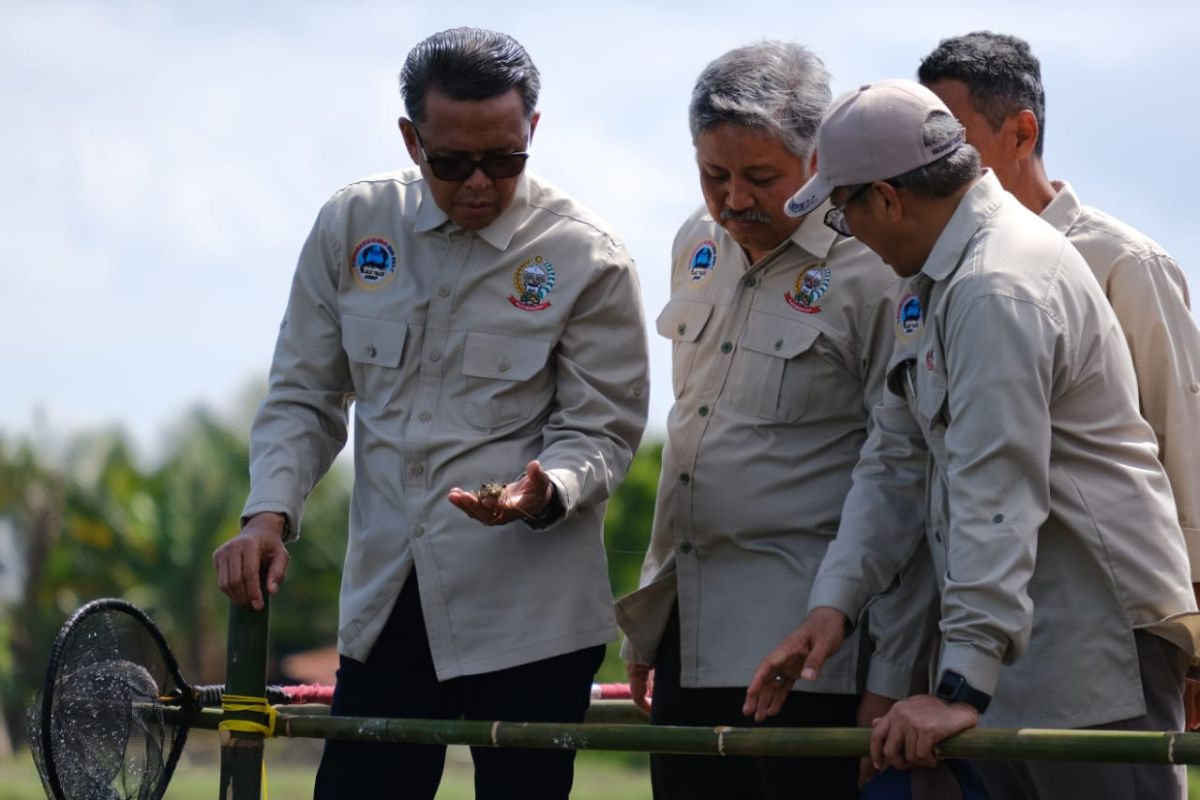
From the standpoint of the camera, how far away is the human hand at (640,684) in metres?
3.39

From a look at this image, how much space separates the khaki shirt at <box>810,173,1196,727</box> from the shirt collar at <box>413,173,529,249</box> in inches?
30.8

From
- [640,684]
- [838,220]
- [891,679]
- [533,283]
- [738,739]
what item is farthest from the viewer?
[640,684]

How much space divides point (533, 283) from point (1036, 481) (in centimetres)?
102

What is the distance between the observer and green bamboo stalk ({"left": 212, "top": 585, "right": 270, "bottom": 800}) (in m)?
3.06

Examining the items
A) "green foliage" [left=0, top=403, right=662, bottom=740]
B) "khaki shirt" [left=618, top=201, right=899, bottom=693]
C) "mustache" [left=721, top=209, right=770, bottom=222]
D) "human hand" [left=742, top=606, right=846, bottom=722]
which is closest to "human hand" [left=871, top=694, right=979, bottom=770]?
"human hand" [left=742, top=606, right=846, bottom=722]

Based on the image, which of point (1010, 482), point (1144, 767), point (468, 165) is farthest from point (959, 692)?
point (468, 165)

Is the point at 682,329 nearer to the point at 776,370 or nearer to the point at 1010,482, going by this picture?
the point at 776,370

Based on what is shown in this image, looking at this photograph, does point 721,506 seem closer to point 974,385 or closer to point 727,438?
point 727,438

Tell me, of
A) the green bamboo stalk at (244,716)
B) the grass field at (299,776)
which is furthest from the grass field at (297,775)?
the green bamboo stalk at (244,716)

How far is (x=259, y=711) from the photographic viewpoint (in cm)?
310

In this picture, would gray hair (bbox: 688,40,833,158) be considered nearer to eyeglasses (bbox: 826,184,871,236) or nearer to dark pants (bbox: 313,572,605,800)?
eyeglasses (bbox: 826,184,871,236)

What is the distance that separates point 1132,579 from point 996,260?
20.5 inches

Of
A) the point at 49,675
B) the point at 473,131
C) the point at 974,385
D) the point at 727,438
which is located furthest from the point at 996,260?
the point at 49,675

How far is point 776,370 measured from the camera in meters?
3.11
